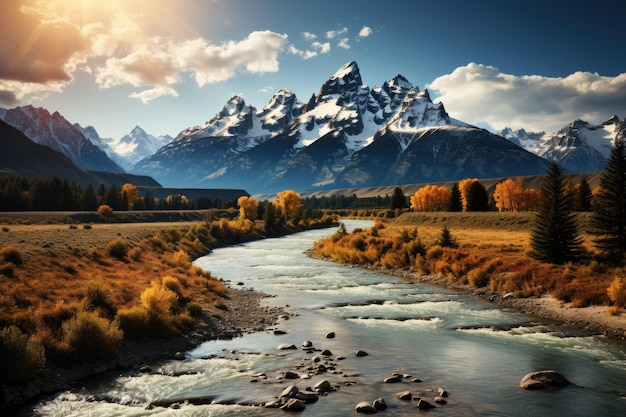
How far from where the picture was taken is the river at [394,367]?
16.7m

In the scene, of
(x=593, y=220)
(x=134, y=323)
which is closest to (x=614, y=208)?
(x=593, y=220)

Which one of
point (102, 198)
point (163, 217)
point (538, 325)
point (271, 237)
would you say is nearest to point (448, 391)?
point (538, 325)

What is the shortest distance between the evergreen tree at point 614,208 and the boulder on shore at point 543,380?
27.7 meters

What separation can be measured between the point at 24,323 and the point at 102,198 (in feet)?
509

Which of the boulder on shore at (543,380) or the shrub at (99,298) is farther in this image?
the shrub at (99,298)

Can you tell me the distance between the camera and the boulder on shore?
18734 mm

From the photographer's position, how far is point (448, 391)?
18109 millimetres

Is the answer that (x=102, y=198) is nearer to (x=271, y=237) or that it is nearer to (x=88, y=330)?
(x=271, y=237)

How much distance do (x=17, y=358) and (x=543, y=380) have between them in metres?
Answer: 21.6

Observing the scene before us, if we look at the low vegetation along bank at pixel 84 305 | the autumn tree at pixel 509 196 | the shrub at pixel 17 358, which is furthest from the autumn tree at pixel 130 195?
the shrub at pixel 17 358

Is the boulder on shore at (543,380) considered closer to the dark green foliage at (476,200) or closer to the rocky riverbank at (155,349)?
the rocky riverbank at (155,349)

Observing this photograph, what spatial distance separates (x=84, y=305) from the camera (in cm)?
2439

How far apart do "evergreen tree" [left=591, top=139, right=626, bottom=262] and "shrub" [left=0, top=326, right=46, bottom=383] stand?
4551cm

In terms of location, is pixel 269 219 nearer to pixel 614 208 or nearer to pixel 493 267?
pixel 493 267
